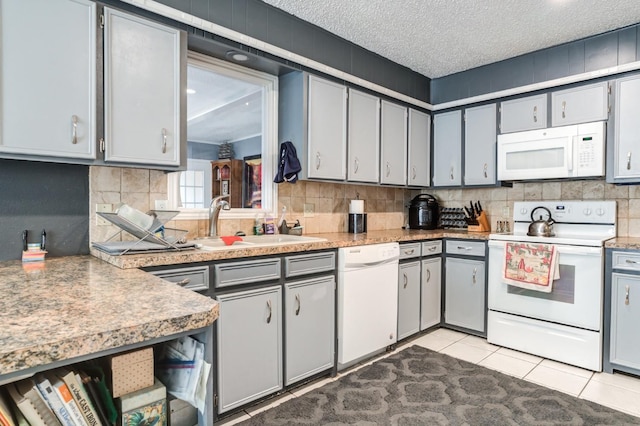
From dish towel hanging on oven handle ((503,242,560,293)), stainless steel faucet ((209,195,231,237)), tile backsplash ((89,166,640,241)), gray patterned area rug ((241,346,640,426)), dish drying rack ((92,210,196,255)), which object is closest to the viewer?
dish drying rack ((92,210,196,255))

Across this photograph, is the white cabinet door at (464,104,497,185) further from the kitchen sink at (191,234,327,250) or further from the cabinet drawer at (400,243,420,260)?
the kitchen sink at (191,234,327,250)

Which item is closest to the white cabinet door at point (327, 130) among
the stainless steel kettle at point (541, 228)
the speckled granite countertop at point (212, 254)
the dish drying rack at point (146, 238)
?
the speckled granite countertop at point (212, 254)

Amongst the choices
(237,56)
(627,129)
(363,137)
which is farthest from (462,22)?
(237,56)

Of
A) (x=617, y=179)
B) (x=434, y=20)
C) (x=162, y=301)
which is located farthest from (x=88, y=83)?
(x=617, y=179)

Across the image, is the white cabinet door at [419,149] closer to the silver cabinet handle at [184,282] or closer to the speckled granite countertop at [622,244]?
the speckled granite countertop at [622,244]

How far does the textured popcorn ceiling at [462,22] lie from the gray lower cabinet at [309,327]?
1908 millimetres

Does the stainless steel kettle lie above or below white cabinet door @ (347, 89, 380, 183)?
below

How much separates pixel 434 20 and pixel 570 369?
9.14 feet

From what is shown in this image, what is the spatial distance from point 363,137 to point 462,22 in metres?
1.15

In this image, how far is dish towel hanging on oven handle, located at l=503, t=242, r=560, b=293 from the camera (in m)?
2.84

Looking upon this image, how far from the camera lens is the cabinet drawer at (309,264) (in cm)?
230

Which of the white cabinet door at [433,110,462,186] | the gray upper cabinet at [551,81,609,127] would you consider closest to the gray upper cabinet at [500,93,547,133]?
the gray upper cabinet at [551,81,609,127]

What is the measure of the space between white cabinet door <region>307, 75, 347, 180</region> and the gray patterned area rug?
1540 millimetres

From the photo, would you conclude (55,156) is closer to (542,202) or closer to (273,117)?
(273,117)
